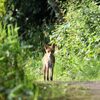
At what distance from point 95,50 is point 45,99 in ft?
25.2

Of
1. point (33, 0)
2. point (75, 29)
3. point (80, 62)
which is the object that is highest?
point (33, 0)

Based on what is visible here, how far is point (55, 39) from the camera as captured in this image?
14.9 metres

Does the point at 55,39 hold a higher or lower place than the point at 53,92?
higher

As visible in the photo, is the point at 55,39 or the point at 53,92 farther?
the point at 55,39

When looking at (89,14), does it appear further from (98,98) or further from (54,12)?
(98,98)

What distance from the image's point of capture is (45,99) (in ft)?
17.3

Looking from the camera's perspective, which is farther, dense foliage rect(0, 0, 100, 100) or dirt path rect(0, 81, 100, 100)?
dense foliage rect(0, 0, 100, 100)

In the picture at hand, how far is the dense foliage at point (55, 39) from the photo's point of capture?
17.9 ft

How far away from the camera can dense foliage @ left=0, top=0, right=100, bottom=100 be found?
5.45 meters

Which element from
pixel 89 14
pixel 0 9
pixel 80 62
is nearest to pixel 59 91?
pixel 0 9

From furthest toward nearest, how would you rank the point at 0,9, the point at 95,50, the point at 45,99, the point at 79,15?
the point at 79,15 < the point at 95,50 < the point at 0,9 < the point at 45,99

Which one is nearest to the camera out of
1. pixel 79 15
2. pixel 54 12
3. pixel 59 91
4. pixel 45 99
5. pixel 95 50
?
pixel 45 99

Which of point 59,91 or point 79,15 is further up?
point 79,15

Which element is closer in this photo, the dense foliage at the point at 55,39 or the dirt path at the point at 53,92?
the dirt path at the point at 53,92
